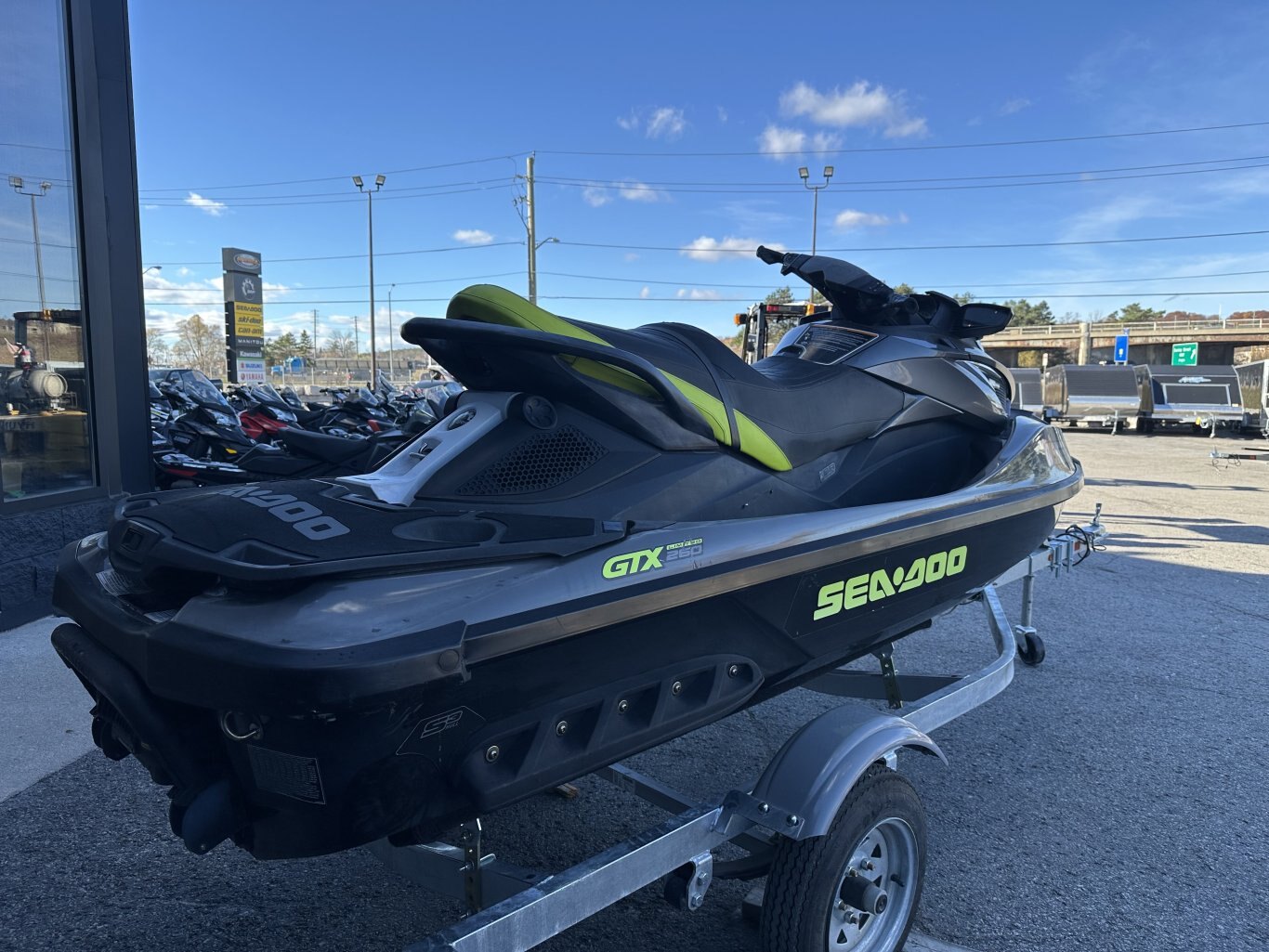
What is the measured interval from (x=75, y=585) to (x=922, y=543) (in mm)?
2260

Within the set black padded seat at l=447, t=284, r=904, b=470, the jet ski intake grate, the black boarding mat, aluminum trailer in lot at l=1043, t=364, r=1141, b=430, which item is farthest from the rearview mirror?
aluminum trailer in lot at l=1043, t=364, r=1141, b=430

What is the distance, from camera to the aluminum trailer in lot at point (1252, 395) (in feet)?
68.2

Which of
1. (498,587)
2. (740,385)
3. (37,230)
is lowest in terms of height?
(498,587)

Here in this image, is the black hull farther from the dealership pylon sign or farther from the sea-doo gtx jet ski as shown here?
the dealership pylon sign

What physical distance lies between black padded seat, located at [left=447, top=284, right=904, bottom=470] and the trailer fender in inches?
29.1

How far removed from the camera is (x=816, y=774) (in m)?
2.02

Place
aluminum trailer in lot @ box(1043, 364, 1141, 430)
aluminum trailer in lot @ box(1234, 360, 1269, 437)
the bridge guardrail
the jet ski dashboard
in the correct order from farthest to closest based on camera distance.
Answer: the bridge guardrail
aluminum trailer in lot @ box(1043, 364, 1141, 430)
aluminum trailer in lot @ box(1234, 360, 1269, 437)
the jet ski dashboard

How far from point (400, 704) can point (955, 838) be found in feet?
7.59

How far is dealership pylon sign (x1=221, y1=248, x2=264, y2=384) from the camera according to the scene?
Result: 1204 inches

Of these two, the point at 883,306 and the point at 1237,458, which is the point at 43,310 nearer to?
the point at 883,306

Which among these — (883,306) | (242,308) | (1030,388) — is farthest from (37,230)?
(242,308)

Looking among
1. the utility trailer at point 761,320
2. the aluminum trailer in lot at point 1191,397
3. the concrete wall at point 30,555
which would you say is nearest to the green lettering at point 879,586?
the utility trailer at point 761,320

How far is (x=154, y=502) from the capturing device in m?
1.87

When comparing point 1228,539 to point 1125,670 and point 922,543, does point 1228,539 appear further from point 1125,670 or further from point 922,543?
point 922,543
